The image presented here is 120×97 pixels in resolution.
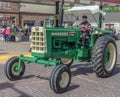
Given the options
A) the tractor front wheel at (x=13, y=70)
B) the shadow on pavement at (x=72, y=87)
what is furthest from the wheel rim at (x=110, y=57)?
the tractor front wheel at (x=13, y=70)

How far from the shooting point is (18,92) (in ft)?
23.6

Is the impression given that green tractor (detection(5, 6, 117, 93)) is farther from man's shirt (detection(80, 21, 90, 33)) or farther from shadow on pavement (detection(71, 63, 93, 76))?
shadow on pavement (detection(71, 63, 93, 76))

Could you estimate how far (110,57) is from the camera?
9531 millimetres

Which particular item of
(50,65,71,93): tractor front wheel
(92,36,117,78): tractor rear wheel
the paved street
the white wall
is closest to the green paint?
(92,36,117,78): tractor rear wheel

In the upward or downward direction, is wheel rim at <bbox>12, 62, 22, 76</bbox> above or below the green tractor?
below

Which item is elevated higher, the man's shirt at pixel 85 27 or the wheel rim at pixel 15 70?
the man's shirt at pixel 85 27

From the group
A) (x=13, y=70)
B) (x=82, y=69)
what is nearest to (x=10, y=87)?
(x=13, y=70)

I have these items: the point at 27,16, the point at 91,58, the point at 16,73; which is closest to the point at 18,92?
the point at 16,73

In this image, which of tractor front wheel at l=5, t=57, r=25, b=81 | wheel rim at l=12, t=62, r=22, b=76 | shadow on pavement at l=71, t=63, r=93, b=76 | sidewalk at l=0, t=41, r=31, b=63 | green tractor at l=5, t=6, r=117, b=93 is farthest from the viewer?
sidewalk at l=0, t=41, r=31, b=63

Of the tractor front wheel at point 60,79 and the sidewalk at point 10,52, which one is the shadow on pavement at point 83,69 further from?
the sidewalk at point 10,52

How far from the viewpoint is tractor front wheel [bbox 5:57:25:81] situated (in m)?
8.33

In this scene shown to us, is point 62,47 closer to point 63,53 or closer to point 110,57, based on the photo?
point 63,53

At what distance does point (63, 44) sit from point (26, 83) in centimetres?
155

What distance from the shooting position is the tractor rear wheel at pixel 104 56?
851cm
